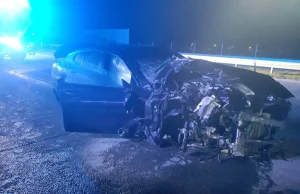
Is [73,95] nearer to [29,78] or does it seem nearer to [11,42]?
[29,78]

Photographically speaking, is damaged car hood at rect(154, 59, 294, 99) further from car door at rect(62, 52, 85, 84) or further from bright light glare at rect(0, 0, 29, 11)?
bright light glare at rect(0, 0, 29, 11)

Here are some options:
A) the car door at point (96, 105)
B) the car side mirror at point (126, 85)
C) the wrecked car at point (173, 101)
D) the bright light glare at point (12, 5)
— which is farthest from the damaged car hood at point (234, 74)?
the bright light glare at point (12, 5)

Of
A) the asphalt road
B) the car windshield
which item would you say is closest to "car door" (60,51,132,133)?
the asphalt road

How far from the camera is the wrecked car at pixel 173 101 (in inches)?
137

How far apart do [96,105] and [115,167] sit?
1.52 m

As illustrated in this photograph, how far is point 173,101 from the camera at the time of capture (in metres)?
3.68

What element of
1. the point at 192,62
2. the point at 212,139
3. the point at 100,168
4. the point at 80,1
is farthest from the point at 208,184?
the point at 80,1

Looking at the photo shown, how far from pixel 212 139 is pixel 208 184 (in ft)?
3.14

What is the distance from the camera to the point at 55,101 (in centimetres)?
613

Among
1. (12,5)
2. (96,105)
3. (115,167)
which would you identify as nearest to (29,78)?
(96,105)

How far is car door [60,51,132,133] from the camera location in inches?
165

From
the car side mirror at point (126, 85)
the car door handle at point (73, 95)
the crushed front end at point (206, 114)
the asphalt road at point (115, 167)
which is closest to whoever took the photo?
the asphalt road at point (115, 167)

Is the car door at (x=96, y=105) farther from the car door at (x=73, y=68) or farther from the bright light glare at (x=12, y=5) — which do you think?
the bright light glare at (x=12, y=5)

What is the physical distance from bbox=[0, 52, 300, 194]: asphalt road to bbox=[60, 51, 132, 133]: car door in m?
0.27
